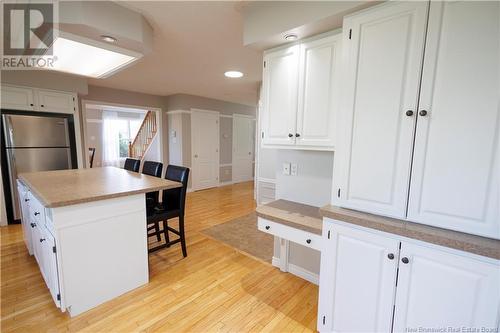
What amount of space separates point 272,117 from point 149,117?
6.13m

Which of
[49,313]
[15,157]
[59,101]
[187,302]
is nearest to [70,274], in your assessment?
→ [49,313]

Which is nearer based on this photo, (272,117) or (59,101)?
(272,117)

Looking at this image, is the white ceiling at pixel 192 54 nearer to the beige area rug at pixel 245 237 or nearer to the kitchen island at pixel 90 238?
the kitchen island at pixel 90 238

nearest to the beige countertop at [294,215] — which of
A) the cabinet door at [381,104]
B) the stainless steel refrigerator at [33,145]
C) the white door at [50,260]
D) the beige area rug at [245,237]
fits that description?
the cabinet door at [381,104]

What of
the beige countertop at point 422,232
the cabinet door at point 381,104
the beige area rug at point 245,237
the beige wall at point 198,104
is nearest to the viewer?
the beige countertop at point 422,232

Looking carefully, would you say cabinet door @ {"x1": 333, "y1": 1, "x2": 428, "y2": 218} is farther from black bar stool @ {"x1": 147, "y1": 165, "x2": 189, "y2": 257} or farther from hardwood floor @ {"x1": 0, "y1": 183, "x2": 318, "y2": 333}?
black bar stool @ {"x1": 147, "y1": 165, "x2": 189, "y2": 257}

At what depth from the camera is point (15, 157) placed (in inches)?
134

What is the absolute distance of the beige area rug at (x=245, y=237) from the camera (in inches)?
112

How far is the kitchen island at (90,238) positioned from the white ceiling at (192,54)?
4.94 feet

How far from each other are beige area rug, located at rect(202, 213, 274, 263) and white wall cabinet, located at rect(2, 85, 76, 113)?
3.08 meters

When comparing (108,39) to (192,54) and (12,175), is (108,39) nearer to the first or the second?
(192,54)

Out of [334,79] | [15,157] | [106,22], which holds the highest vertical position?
[106,22]

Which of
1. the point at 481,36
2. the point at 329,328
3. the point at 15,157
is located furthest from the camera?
the point at 15,157

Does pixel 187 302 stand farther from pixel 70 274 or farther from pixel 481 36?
pixel 481 36
